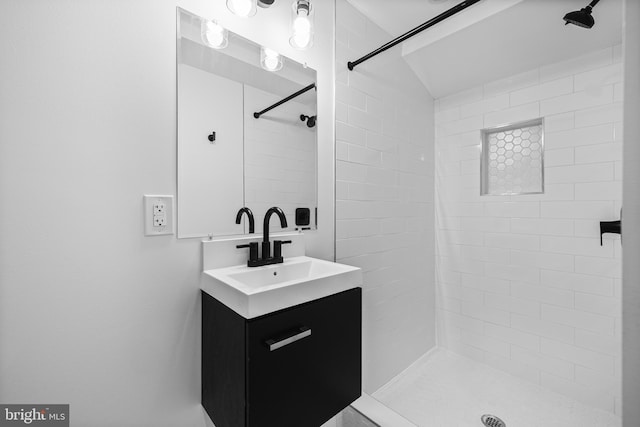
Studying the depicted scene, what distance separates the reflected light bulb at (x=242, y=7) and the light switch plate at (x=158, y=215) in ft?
2.59

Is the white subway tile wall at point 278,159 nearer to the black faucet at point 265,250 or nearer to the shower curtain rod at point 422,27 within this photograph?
the black faucet at point 265,250

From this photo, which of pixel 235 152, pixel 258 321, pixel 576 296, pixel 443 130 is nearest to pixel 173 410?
pixel 258 321

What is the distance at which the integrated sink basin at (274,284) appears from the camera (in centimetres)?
90

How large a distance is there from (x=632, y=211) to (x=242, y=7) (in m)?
1.35

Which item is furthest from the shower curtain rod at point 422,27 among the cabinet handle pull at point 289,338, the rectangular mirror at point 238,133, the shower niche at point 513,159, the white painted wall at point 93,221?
the cabinet handle pull at point 289,338

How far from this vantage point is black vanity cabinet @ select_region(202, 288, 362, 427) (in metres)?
0.90

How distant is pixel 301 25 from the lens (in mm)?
1330

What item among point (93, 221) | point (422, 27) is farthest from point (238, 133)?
point (422, 27)

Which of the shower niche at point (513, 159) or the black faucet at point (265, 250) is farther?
the shower niche at point (513, 159)

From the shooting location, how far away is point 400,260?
206 cm

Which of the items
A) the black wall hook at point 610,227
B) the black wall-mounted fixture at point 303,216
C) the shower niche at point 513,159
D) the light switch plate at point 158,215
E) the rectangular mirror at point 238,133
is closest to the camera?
the light switch plate at point 158,215

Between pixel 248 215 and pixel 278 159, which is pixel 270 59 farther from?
pixel 248 215

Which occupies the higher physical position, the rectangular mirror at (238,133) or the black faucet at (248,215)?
the rectangular mirror at (238,133)

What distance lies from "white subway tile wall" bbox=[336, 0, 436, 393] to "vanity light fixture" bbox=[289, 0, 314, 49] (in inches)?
12.8
